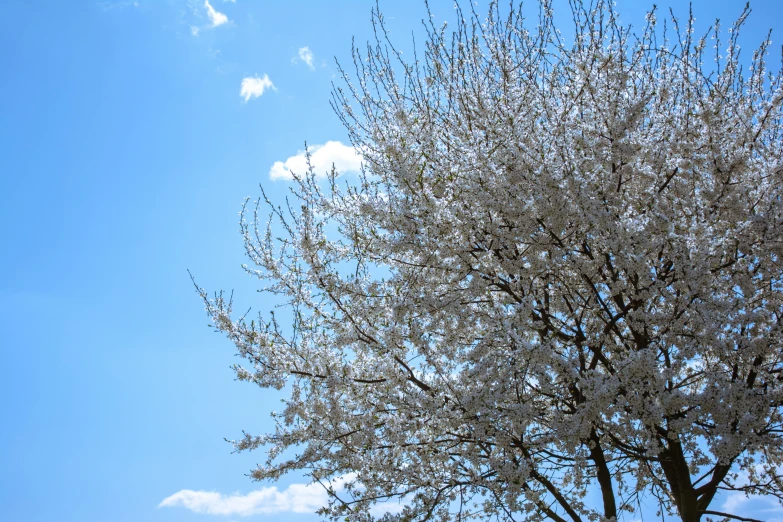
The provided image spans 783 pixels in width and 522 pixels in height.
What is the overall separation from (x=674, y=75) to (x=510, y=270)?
10.8 feet

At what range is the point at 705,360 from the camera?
6.85m

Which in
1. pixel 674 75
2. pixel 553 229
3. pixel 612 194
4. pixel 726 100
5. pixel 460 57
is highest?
pixel 460 57

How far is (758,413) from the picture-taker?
512 cm

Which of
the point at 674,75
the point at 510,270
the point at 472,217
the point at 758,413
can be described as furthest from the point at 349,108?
the point at 758,413

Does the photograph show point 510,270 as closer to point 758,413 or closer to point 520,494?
point 520,494

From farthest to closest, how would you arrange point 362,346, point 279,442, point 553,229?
point 279,442 < point 362,346 < point 553,229

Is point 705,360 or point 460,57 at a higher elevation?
point 460,57

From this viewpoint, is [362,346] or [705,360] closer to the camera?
[362,346]

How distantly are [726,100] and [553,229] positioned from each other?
2.65 metres

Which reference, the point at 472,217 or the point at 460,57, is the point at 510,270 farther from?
the point at 460,57

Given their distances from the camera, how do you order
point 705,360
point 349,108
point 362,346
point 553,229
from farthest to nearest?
point 349,108, point 705,360, point 362,346, point 553,229

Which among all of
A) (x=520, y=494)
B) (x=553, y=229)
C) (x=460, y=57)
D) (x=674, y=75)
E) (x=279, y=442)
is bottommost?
(x=520, y=494)

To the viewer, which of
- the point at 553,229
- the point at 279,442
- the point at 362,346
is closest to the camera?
the point at 553,229

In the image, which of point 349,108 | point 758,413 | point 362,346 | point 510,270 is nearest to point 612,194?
point 510,270
